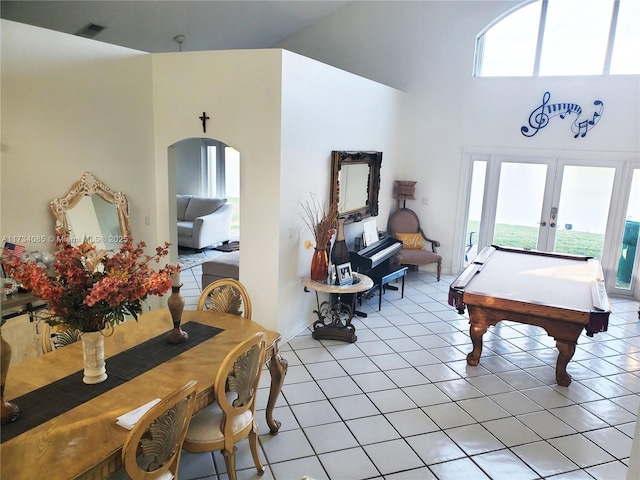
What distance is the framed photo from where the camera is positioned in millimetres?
4785

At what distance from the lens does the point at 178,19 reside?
571 cm

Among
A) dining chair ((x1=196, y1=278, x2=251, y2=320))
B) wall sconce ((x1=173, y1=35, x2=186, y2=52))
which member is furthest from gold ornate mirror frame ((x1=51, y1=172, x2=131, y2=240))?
wall sconce ((x1=173, y1=35, x2=186, y2=52))

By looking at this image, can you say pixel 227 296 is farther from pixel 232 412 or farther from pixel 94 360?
pixel 94 360

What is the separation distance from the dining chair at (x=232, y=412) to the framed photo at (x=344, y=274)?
2.18m

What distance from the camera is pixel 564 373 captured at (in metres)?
4.11

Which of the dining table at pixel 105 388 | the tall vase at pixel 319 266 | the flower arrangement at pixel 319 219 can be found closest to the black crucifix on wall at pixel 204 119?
the flower arrangement at pixel 319 219

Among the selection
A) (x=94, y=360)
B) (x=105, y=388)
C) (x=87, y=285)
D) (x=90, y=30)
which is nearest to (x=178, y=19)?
(x=90, y=30)

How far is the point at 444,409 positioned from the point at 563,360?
1.24 m

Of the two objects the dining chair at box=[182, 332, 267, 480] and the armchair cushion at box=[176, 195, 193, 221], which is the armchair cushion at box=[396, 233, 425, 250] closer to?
the armchair cushion at box=[176, 195, 193, 221]

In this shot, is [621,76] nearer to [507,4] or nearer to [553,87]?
[553,87]

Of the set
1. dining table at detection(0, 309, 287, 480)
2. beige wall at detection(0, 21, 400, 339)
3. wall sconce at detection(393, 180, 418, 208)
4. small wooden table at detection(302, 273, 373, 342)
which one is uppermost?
beige wall at detection(0, 21, 400, 339)

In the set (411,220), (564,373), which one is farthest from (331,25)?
(564,373)

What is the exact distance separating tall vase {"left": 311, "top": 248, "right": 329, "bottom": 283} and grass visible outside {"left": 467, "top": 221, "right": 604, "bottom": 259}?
3.44 metres

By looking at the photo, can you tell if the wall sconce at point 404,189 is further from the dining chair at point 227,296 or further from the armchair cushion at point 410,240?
the dining chair at point 227,296
